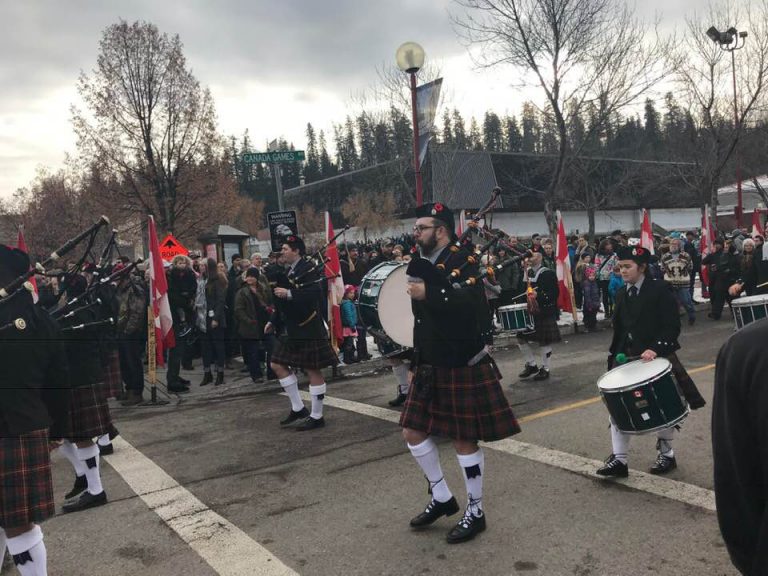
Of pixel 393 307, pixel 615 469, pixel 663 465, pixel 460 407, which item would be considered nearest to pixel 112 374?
pixel 393 307

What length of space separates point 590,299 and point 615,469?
27.2ft

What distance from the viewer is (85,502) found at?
15.0 ft

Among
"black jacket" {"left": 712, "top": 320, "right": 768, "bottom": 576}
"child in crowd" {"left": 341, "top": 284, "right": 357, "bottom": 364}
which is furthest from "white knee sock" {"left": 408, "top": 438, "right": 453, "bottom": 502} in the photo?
"child in crowd" {"left": 341, "top": 284, "right": 357, "bottom": 364}

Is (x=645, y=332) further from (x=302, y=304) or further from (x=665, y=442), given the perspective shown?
(x=302, y=304)

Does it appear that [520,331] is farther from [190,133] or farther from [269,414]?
[190,133]

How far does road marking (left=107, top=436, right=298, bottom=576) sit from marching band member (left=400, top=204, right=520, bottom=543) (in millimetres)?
973

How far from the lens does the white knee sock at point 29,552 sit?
2947mm

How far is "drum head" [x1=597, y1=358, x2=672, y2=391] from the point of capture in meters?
4.05

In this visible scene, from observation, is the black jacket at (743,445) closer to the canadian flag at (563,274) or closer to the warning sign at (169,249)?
the canadian flag at (563,274)

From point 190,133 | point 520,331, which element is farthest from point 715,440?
point 190,133

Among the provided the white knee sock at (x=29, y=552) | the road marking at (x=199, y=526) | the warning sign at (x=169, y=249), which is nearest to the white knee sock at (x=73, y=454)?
the road marking at (x=199, y=526)

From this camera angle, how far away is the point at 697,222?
55.0m

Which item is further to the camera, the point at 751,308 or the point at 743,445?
the point at 751,308

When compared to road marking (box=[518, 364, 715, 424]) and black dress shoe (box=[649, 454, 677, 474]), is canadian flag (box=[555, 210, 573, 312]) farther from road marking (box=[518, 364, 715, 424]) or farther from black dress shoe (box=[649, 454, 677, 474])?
black dress shoe (box=[649, 454, 677, 474])
